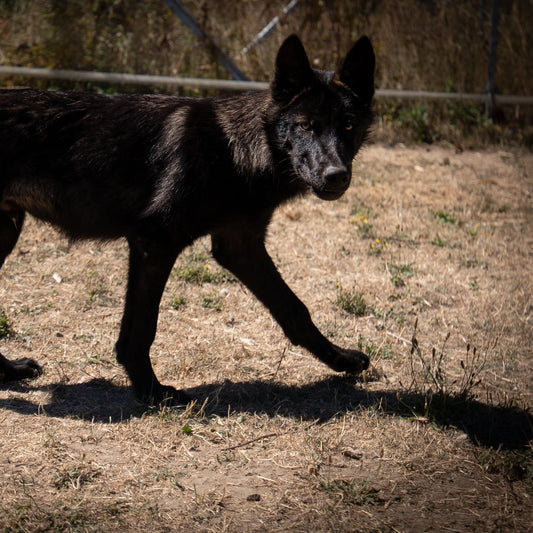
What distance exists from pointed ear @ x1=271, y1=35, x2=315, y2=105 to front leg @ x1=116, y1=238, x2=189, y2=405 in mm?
1042

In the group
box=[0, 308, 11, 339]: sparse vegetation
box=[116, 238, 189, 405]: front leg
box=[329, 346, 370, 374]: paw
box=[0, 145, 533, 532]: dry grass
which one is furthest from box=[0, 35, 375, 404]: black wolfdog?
box=[329, 346, 370, 374]: paw

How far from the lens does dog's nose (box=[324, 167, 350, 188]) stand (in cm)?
332

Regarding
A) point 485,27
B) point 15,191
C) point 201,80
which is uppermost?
point 485,27

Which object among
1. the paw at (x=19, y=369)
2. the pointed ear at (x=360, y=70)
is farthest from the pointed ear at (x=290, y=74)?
the paw at (x=19, y=369)

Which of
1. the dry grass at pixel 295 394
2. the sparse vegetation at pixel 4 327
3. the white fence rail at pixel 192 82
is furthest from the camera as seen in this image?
the white fence rail at pixel 192 82

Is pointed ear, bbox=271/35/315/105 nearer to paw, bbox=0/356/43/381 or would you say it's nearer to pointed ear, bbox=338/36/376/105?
pointed ear, bbox=338/36/376/105

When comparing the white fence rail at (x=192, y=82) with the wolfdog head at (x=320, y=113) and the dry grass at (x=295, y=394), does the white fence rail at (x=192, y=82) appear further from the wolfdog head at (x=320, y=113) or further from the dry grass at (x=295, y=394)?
the wolfdog head at (x=320, y=113)

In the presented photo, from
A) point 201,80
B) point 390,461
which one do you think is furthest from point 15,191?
point 201,80

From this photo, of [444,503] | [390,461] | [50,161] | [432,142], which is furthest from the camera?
[432,142]

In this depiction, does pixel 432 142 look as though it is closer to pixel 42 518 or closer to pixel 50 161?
pixel 50 161

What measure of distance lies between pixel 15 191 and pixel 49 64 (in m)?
4.97

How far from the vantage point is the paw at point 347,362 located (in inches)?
154

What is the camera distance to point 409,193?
268 inches

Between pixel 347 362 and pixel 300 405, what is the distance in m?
0.42
